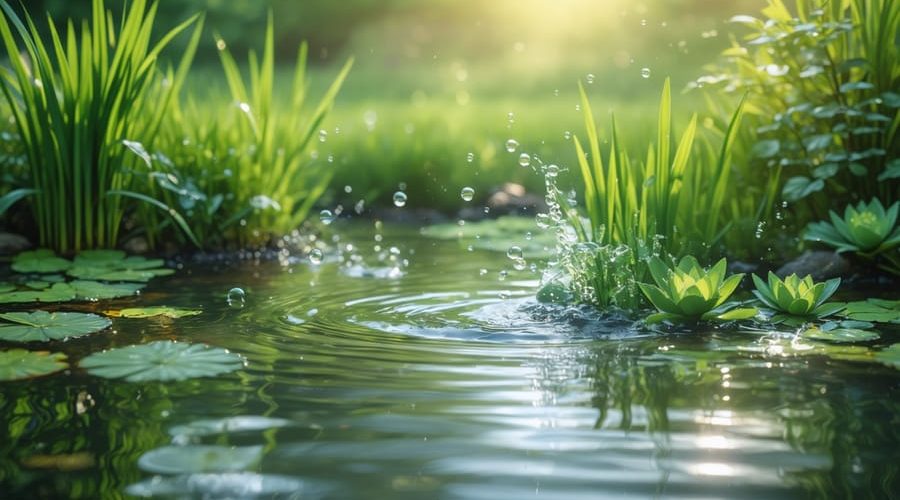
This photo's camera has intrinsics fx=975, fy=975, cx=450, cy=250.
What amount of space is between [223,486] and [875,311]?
2312mm

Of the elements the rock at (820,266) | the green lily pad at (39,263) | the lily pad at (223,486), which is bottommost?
the lily pad at (223,486)

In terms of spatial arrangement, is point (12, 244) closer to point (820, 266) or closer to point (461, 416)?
point (461, 416)

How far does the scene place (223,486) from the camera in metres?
1.69

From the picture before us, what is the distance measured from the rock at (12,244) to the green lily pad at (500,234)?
2.21m

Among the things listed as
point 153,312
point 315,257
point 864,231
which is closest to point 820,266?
point 864,231

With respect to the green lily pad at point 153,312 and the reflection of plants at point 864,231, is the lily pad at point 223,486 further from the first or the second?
the reflection of plants at point 864,231

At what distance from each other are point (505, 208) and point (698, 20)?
41.7 ft

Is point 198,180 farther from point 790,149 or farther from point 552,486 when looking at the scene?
point 552,486

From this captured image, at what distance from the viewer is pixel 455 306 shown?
11.4ft

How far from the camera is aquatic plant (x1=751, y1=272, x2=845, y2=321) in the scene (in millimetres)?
3029

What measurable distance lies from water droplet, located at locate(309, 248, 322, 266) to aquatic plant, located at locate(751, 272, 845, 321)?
84.1 inches

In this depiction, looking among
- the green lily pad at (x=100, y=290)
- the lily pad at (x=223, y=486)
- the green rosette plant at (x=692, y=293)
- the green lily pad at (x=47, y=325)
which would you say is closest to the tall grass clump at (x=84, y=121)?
the green lily pad at (x=100, y=290)

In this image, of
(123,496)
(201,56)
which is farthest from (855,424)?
(201,56)

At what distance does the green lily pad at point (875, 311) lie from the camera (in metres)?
3.09
